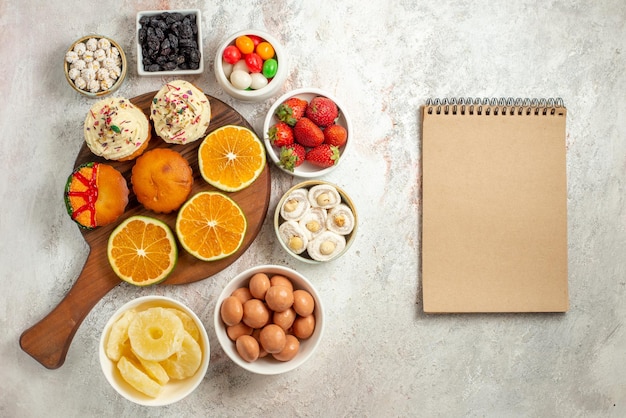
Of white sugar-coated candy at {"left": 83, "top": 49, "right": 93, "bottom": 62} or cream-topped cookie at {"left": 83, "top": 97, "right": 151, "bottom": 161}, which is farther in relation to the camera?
white sugar-coated candy at {"left": 83, "top": 49, "right": 93, "bottom": 62}

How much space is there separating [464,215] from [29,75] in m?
1.91

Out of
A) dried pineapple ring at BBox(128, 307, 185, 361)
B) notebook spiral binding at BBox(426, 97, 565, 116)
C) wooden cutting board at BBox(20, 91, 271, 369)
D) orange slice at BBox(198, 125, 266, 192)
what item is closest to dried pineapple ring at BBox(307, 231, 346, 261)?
wooden cutting board at BBox(20, 91, 271, 369)

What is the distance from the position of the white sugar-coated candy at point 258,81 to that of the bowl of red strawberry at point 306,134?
89 millimetres

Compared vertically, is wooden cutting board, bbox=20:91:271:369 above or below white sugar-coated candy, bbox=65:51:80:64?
below

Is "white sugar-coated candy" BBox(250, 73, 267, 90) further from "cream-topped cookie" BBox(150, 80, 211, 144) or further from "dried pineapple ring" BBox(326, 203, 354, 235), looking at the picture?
"dried pineapple ring" BBox(326, 203, 354, 235)

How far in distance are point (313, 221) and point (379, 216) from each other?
317mm

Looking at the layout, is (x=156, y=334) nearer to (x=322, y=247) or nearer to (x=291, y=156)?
(x=322, y=247)

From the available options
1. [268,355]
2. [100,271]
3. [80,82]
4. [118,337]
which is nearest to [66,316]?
[100,271]

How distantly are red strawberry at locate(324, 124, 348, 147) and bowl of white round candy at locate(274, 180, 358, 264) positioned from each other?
16 centimetres

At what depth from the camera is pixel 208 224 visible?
2195 millimetres

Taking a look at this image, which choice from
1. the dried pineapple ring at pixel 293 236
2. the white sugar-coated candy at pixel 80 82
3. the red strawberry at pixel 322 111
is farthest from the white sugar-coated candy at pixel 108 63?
the dried pineapple ring at pixel 293 236

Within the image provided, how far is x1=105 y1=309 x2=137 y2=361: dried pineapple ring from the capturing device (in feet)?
6.84

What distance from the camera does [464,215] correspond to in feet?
7.93

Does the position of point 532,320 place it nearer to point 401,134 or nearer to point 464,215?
point 464,215
